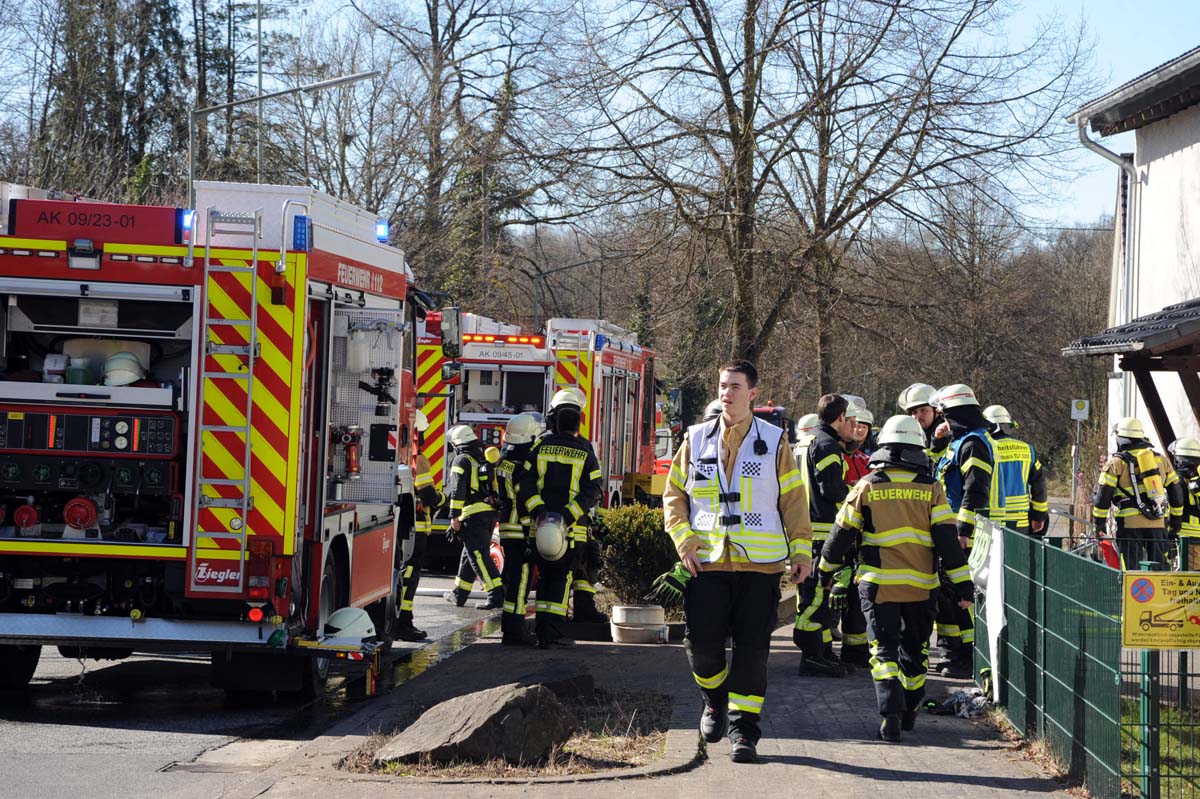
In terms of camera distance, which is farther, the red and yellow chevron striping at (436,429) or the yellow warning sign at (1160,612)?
the red and yellow chevron striping at (436,429)

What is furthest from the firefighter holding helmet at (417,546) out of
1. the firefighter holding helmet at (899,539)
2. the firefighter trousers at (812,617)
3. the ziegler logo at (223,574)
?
the firefighter holding helmet at (899,539)

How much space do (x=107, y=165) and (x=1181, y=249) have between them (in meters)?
20.6

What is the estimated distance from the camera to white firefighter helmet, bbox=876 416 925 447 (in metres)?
7.73

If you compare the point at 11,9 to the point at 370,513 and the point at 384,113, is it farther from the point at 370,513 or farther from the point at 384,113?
the point at 370,513

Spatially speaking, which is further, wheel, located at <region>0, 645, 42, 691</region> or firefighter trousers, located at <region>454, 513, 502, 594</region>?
firefighter trousers, located at <region>454, 513, 502, 594</region>

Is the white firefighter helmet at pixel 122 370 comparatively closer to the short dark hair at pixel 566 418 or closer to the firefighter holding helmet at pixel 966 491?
the short dark hair at pixel 566 418

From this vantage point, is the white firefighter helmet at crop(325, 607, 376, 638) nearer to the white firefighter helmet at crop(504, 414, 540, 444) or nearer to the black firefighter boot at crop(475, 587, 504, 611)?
the white firefighter helmet at crop(504, 414, 540, 444)

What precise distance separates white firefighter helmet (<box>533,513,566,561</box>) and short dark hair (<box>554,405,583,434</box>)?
0.68 metres

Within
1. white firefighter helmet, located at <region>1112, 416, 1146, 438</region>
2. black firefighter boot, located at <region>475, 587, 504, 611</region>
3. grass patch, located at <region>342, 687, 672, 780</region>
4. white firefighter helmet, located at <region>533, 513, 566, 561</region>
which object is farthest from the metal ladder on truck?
white firefighter helmet, located at <region>1112, 416, 1146, 438</region>

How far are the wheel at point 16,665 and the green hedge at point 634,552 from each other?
182 inches

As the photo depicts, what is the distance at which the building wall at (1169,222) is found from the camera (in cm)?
1823

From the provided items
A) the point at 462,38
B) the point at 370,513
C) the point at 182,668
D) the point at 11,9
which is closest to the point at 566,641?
the point at 370,513

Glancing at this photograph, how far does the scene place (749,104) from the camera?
58.5ft

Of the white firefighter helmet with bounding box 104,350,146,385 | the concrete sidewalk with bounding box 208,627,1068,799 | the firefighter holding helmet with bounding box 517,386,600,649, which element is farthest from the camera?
the firefighter holding helmet with bounding box 517,386,600,649
